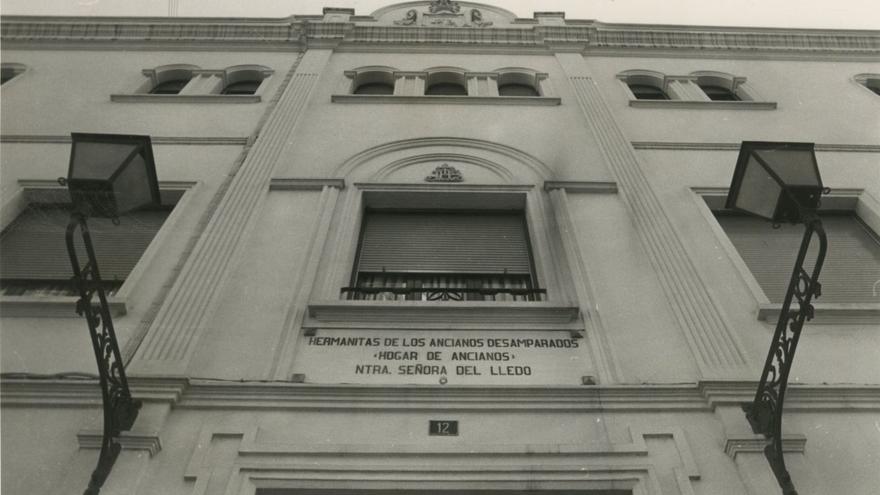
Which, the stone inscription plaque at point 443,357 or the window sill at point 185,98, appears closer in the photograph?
the stone inscription plaque at point 443,357

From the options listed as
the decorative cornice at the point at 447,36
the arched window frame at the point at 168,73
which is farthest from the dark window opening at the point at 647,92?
the arched window frame at the point at 168,73

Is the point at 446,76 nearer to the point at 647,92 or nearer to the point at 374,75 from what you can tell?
the point at 374,75

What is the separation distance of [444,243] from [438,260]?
1.33 feet

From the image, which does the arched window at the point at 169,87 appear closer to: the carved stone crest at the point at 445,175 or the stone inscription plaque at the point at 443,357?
the carved stone crest at the point at 445,175

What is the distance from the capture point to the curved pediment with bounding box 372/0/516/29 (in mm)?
15281

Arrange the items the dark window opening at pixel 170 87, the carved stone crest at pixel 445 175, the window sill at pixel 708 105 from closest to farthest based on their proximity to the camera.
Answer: the carved stone crest at pixel 445 175 < the window sill at pixel 708 105 < the dark window opening at pixel 170 87

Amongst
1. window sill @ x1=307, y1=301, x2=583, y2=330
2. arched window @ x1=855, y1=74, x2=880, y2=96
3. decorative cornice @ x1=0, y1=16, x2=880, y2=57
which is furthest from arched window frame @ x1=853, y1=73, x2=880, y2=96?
window sill @ x1=307, y1=301, x2=583, y2=330

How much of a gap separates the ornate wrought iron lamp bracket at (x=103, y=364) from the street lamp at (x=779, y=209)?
4.62 meters

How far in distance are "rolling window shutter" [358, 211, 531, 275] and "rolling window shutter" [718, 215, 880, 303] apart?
261 cm

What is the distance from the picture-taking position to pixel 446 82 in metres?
13.5

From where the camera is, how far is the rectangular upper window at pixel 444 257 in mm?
7758

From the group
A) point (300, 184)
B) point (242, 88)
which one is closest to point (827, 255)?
point (300, 184)

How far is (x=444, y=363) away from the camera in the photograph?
6.43 m

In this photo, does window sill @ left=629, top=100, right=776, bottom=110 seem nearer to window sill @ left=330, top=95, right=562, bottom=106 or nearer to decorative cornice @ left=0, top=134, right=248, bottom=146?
window sill @ left=330, top=95, right=562, bottom=106
